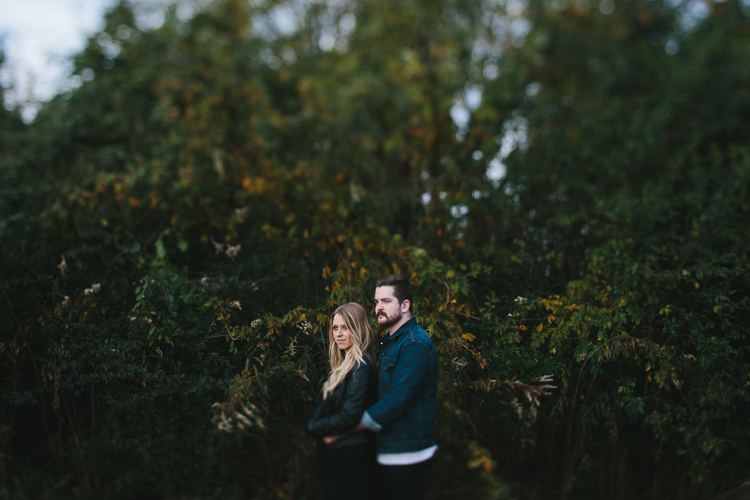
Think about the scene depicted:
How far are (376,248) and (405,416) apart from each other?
8.68 ft

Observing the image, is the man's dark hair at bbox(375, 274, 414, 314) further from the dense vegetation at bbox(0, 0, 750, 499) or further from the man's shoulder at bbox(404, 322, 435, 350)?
the dense vegetation at bbox(0, 0, 750, 499)

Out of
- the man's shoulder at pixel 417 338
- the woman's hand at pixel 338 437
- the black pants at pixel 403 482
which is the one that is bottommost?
the black pants at pixel 403 482

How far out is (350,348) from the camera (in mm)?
2891

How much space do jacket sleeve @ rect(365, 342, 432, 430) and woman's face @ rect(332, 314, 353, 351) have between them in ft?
1.10

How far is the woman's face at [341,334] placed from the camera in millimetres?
2879

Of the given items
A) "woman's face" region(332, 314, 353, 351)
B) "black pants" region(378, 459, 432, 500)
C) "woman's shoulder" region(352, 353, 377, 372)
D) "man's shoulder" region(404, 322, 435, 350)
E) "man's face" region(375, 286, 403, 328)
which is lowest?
"black pants" region(378, 459, 432, 500)

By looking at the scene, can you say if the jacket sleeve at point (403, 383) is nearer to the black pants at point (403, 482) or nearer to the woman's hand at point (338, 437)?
the woman's hand at point (338, 437)

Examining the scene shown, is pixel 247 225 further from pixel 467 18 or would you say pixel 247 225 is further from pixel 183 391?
pixel 467 18

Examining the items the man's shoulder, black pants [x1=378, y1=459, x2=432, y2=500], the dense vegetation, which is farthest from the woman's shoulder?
the dense vegetation

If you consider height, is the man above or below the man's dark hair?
below

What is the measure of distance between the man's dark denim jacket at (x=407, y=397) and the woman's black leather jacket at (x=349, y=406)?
0.07m

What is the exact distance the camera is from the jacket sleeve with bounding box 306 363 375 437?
2562mm

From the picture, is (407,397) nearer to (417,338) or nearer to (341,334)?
(417,338)

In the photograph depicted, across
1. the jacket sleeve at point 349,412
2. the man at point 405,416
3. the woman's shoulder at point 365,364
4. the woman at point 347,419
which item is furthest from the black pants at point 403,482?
the woman's shoulder at point 365,364
